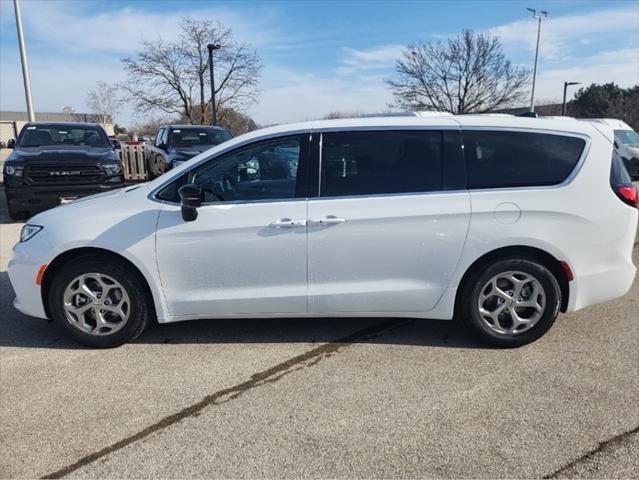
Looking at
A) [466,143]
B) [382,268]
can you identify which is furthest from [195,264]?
[466,143]

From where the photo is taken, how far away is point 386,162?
3.75m

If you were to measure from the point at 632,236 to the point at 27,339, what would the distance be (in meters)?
4.91

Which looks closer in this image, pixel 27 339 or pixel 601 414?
pixel 601 414

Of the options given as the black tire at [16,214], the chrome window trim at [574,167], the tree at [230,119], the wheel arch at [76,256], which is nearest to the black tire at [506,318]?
the chrome window trim at [574,167]

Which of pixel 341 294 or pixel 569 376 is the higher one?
pixel 341 294

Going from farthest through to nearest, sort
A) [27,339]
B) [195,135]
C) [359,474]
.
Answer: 1. [195,135]
2. [27,339]
3. [359,474]

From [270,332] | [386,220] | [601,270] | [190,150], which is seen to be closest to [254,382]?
[270,332]

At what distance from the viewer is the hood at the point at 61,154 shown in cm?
855

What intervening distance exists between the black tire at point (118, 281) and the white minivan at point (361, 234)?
11 mm

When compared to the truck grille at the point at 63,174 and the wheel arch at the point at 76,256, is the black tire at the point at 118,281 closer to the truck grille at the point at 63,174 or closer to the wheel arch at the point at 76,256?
the wheel arch at the point at 76,256

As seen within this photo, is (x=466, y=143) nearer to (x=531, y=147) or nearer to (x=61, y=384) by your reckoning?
(x=531, y=147)

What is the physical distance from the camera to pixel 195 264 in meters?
3.73

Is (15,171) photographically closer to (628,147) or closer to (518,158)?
(518,158)

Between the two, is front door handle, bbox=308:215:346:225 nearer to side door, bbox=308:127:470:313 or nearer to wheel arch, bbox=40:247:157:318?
side door, bbox=308:127:470:313
